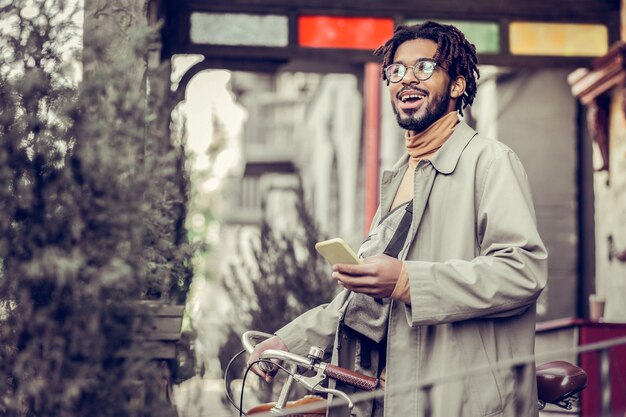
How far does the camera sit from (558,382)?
349 centimetres

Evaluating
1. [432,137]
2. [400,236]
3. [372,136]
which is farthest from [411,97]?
[372,136]

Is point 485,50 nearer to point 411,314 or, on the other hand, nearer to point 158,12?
point 158,12

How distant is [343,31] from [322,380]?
499 cm

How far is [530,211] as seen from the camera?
306cm

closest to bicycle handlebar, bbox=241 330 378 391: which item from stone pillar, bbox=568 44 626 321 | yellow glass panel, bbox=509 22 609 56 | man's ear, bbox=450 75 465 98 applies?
man's ear, bbox=450 75 465 98

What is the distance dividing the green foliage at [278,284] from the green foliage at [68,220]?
4316mm

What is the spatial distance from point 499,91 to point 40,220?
8.78m

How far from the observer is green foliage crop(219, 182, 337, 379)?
822 cm

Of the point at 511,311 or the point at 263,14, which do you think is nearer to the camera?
the point at 511,311

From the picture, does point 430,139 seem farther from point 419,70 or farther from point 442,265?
point 442,265

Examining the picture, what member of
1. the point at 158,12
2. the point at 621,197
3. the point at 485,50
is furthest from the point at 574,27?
the point at 158,12

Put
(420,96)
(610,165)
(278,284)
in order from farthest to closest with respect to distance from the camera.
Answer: (278,284) < (610,165) < (420,96)

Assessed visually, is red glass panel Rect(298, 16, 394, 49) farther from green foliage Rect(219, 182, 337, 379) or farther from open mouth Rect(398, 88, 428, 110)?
open mouth Rect(398, 88, 428, 110)

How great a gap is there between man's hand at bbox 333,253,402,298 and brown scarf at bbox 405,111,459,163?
54 centimetres
